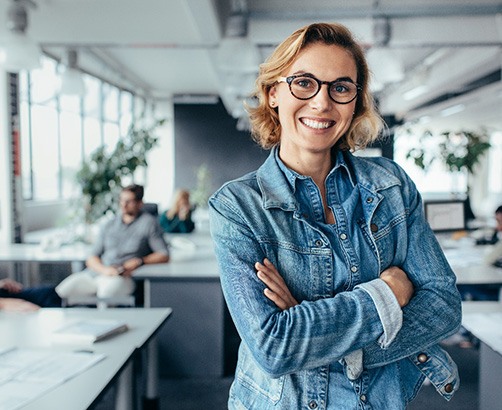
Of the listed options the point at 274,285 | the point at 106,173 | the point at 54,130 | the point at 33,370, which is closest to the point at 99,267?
the point at 106,173

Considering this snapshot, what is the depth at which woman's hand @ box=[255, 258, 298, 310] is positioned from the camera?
46.5 inches

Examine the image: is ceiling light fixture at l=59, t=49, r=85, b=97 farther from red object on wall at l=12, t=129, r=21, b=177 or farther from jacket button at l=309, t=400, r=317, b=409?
jacket button at l=309, t=400, r=317, b=409

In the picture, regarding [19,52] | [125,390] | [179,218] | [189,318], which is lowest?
[189,318]

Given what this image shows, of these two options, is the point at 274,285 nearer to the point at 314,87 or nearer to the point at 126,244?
the point at 314,87

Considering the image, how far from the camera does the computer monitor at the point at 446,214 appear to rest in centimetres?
431

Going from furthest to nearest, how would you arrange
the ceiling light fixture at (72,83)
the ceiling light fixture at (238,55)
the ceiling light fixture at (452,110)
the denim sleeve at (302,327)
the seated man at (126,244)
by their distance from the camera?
the ceiling light fixture at (452,110) → the ceiling light fixture at (72,83) → the seated man at (126,244) → the ceiling light fixture at (238,55) → the denim sleeve at (302,327)

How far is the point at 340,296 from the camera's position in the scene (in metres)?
1.16

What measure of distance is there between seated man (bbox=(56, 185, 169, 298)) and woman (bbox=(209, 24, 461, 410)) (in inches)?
121

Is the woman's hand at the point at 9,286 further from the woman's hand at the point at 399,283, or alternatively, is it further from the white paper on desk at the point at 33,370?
the woman's hand at the point at 399,283

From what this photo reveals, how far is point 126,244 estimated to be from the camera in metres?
4.45

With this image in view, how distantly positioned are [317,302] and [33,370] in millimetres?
1249

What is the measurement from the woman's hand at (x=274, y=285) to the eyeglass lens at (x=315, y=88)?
41 cm

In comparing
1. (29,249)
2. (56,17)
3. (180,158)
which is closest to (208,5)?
(56,17)

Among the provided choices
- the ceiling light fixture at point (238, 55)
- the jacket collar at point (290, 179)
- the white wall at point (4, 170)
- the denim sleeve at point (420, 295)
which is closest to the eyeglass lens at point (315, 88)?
the jacket collar at point (290, 179)
